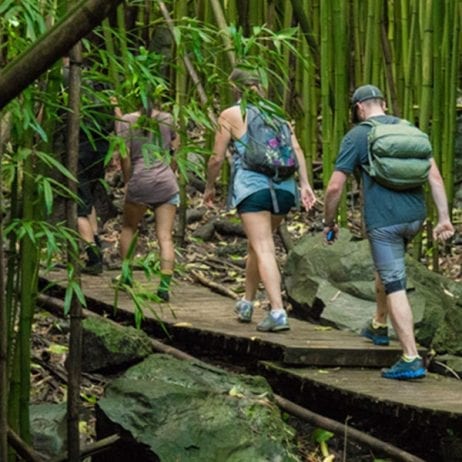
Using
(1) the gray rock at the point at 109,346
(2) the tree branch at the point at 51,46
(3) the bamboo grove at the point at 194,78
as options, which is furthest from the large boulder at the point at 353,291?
(2) the tree branch at the point at 51,46

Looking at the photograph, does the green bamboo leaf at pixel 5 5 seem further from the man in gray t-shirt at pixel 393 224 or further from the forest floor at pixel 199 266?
the man in gray t-shirt at pixel 393 224

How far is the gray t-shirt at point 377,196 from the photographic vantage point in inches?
212

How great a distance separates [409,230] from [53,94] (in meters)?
2.07

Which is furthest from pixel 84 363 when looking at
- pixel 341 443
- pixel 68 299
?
pixel 68 299

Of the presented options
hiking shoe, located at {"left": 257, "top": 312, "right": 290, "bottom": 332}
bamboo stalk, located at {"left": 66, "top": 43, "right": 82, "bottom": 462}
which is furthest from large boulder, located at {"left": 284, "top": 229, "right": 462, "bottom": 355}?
bamboo stalk, located at {"left": 66, "top": 43, "right": 82, "bottom": 462}

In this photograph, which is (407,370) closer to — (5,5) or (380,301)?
(380,301)

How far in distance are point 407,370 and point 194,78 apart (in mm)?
1521

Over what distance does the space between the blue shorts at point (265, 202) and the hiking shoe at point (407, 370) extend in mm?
901

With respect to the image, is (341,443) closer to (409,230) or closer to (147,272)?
(409,230)

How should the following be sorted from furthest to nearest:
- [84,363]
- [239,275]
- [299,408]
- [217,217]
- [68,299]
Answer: [217,217] → [239,275] → [84,363] → [299,408] → [68,299]

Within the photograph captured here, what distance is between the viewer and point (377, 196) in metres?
5.39

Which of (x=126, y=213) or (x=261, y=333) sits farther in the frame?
(x=126, y=213)

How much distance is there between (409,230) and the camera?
5.42m


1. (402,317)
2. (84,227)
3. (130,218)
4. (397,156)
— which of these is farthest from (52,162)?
(84,227)
